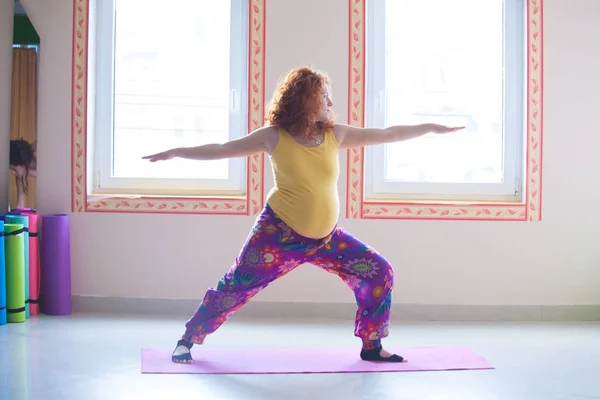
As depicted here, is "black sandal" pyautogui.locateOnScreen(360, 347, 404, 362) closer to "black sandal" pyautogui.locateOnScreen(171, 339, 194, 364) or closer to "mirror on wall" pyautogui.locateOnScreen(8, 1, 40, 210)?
"black sandal" pyautogui.locateOnScreen(171, 339, 194, 364)

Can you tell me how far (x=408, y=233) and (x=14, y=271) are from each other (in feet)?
7.54

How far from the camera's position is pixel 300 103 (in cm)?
330

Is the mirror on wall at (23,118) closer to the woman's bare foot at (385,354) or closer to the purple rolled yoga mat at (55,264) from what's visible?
the purple rolled yoga mat at (55,264)

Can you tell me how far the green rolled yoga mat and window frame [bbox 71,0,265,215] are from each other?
0.46 m

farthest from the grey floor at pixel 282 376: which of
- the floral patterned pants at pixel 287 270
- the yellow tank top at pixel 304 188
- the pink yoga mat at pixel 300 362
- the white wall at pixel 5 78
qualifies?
the white wall at pixel 5 78

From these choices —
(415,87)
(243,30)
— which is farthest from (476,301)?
(243,30)

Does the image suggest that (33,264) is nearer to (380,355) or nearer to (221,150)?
(221,150)

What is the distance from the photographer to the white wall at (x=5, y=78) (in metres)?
4.58

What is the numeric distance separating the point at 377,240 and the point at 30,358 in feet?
6.93

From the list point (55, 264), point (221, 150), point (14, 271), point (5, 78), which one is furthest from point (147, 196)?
point (221, 150)

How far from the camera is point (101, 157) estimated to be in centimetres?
468

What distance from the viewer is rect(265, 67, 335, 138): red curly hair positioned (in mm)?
3297

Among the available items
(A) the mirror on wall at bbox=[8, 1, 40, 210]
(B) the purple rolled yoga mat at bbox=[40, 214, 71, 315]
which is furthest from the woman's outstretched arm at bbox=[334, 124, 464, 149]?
(A) the mirror on wall at bbox=[8, 1, 40, 210]

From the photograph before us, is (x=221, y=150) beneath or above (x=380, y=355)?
above
